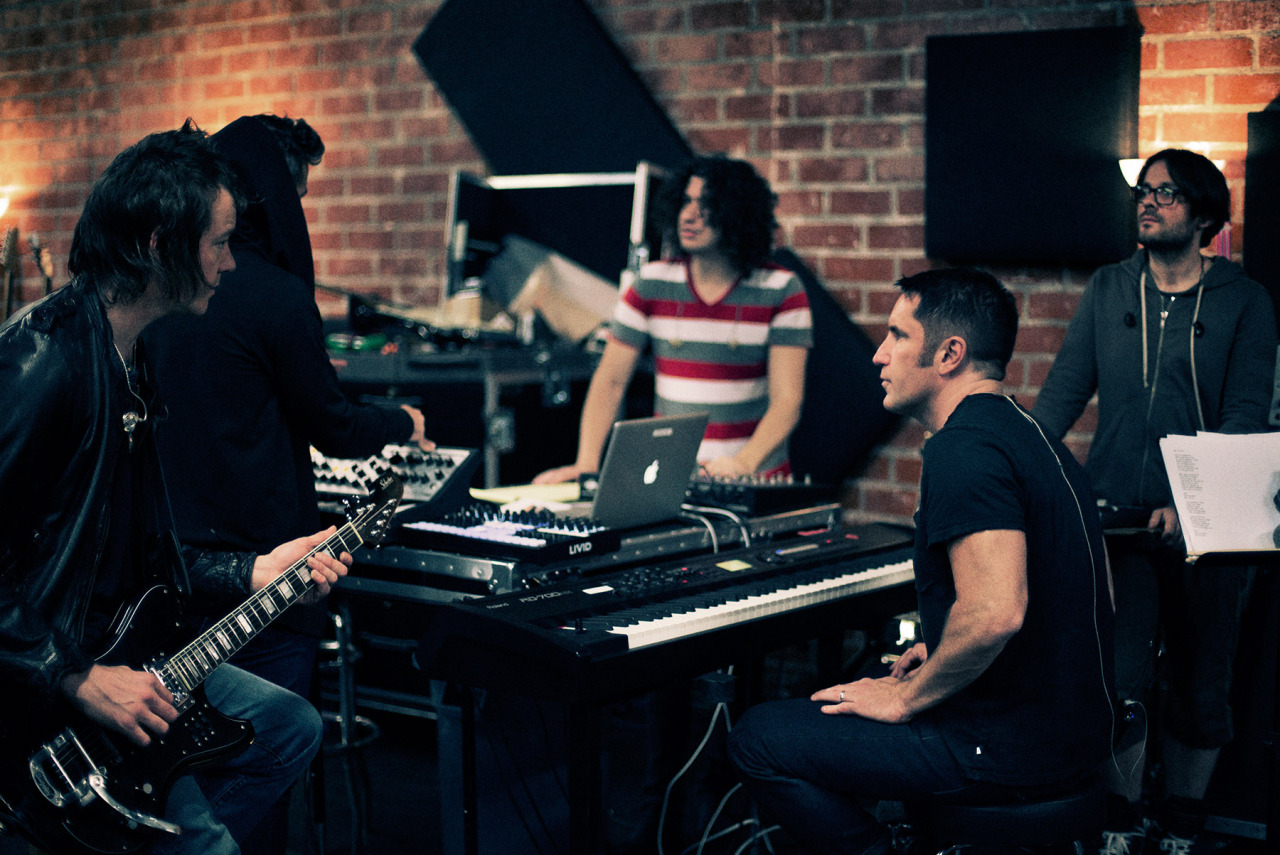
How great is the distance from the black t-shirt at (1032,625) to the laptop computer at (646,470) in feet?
2.37

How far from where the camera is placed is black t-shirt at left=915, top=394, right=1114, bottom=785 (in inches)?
75.2

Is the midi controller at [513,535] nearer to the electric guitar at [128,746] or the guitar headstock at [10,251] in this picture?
the electric guitar at [128,746]

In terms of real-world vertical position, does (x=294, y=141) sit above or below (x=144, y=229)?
above

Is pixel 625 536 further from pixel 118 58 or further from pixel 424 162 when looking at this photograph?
pixel 118 58

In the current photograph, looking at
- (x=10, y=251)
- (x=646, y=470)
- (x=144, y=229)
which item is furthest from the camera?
(x=10, y=251)

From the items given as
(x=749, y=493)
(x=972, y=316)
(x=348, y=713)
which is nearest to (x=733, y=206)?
(x=749, y=493)

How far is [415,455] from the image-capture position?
2.78 meters

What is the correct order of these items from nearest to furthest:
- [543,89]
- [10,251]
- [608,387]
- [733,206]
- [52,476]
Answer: [52,476] → [10,251] → [733,206] → [608,387] → [543,89]

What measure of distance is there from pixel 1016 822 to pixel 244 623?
1267mm

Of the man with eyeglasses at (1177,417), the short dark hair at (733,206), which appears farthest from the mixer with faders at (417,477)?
the man with eyeglasses at (1177,417)

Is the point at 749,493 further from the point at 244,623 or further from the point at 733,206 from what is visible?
the point at 244,623

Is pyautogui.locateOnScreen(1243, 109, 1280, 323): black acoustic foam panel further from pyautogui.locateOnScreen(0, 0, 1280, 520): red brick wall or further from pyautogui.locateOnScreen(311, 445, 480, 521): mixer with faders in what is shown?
pyautogui.locateOnScreen(311, 445, 480, 521): mixer with faders

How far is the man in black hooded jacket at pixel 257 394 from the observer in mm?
2242

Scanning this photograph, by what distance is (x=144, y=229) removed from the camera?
1.81 metres
